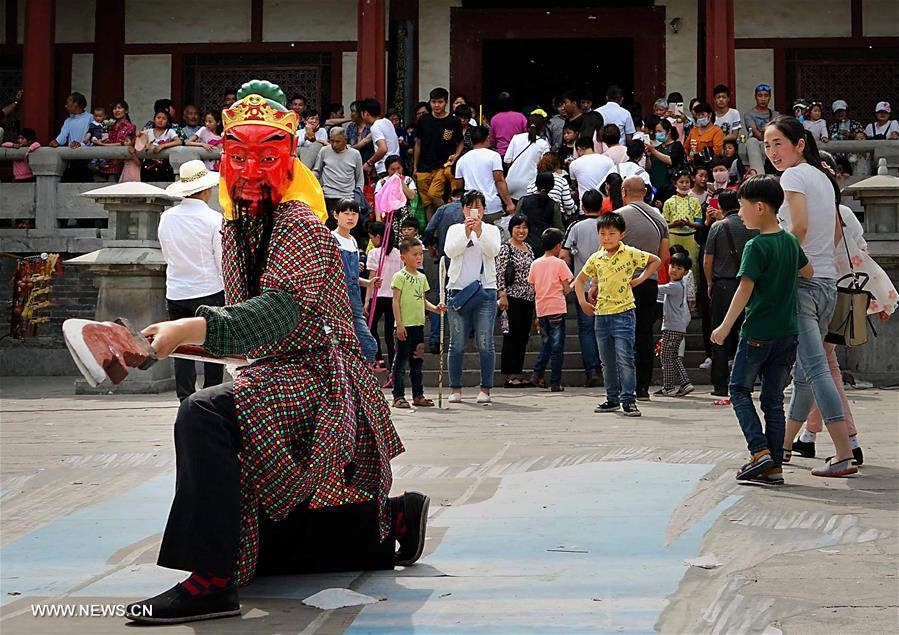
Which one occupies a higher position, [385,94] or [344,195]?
[385,94]

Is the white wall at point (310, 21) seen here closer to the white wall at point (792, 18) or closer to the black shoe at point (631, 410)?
the white wall at point (792, 18)

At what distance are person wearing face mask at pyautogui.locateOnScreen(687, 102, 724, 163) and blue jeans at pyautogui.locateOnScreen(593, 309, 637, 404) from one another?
227 inches

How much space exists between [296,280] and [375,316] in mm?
7196

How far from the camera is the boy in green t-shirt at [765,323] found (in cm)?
586

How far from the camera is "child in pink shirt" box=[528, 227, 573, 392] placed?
36.0ft

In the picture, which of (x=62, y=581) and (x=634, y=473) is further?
(x=634, y=473)

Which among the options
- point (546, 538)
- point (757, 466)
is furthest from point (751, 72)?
point (546, 538)

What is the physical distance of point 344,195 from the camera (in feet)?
A: 44.4

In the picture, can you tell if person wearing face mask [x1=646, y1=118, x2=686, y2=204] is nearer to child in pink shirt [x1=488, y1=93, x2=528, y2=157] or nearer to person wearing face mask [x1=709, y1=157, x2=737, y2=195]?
person wearing face mask [x1=709, y1=157, x2=737, y2=195]

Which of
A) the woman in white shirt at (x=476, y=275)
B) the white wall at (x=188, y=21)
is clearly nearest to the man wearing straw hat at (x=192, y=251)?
the woman in white shirt at (x=476, y=275)

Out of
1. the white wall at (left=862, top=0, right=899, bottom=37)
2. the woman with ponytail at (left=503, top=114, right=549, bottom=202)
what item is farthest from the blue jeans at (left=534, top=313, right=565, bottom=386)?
the white wall at (left=862, top=0, right=899, bottom=37)

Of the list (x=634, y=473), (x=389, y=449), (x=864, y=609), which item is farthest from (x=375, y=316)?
(x=864, y=609)

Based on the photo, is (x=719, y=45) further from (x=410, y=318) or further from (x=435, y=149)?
(x=410, y=318)

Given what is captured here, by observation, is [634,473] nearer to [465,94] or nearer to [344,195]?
[344,195]
